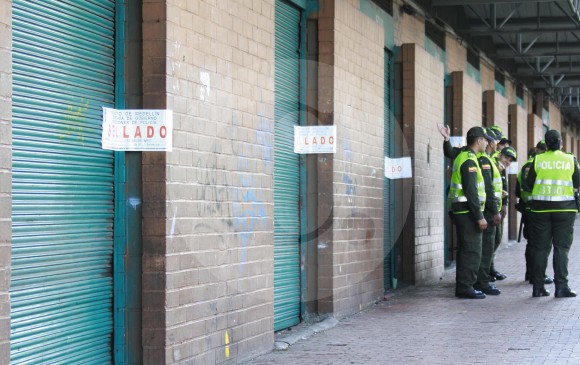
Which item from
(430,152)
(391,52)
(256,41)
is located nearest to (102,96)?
(256,41)

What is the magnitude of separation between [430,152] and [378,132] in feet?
11.6

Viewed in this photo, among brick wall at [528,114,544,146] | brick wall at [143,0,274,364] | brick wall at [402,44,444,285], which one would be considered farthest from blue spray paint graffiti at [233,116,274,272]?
brick wall at [528,114,544,146]

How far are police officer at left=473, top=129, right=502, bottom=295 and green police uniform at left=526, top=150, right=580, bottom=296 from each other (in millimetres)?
506

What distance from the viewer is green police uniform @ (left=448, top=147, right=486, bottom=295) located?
1278 cm

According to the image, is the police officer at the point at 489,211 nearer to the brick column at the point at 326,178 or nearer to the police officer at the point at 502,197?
the police officer at the point at 502,197

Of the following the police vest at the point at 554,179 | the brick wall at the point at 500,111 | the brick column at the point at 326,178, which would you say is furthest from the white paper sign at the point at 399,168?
the brick wall at the point at 500,111

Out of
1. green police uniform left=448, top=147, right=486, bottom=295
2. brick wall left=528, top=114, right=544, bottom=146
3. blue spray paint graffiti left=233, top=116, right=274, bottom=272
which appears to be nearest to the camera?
blue spray paint graffiti left=233, top=116, right=274, bottom=272

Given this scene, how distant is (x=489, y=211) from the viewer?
44.7 ft

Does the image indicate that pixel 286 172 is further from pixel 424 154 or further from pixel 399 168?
pixel 424 154

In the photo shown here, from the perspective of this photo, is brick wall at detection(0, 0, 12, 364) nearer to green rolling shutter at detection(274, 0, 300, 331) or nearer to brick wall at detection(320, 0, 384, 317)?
green rolling shutter at detection(274, 0, 300, 331)

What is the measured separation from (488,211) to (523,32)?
25.3ft

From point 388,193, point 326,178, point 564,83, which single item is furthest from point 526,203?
point 564,83

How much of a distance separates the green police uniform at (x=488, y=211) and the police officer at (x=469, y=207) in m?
0.22

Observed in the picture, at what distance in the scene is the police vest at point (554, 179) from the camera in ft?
42.6
